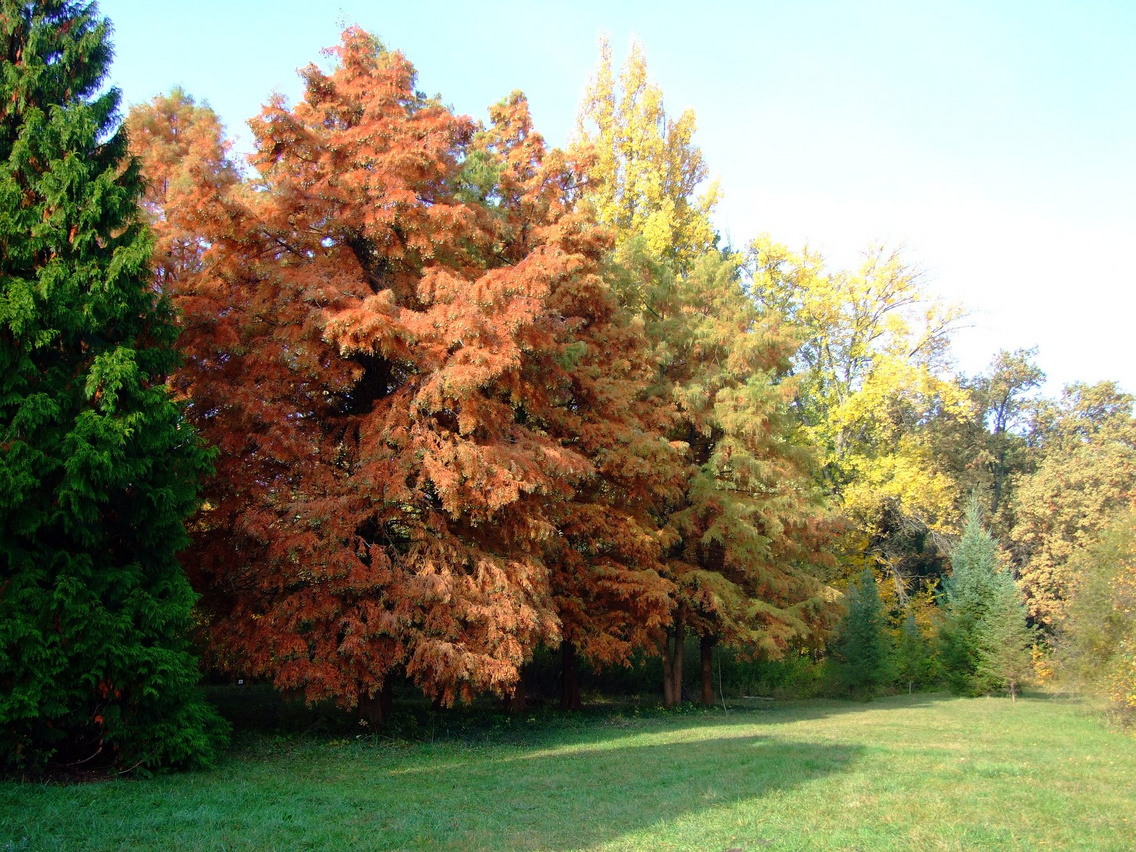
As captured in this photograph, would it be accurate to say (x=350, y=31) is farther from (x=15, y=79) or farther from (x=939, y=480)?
(x=939, y=480)

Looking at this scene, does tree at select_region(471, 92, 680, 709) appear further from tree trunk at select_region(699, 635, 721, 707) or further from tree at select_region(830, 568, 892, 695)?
tree at select_region(830, 568, 892, 695)

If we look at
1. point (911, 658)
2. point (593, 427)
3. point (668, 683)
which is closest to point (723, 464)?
point (593, 427)

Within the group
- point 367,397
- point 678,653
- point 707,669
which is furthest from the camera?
point 707,669

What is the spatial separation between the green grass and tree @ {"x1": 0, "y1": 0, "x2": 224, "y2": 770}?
3.11 feet

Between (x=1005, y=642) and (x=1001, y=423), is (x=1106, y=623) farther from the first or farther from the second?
(x=1001, y=423)

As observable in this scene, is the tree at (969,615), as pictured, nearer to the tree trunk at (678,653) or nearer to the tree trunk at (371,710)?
the tree trunk at (678,653)

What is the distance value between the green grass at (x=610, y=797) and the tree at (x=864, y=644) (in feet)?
35.1

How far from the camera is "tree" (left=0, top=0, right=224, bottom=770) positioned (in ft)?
27.5

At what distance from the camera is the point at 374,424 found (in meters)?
12.7

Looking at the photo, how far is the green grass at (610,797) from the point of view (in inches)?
259

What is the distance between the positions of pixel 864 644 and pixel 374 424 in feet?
60.6

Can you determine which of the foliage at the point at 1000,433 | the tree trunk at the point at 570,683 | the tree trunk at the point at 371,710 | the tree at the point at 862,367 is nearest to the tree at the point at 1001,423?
the foliage at the point at 1000,433

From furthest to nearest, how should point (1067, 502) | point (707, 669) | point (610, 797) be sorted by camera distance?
point (1067, 502) < point (707, 669) < point (610, 797)

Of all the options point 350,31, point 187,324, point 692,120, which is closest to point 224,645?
point 187,324
